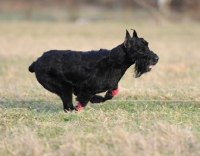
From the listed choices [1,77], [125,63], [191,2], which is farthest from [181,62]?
[191,2]

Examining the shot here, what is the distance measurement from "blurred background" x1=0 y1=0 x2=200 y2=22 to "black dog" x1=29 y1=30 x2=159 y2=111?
33.2 meters

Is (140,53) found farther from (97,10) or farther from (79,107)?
(97,10)

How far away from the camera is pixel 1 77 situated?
14.6 metres

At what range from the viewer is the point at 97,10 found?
53594 millimetres

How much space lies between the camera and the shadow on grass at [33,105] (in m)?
8.44

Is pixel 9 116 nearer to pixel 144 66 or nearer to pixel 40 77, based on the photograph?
pixel 40 77

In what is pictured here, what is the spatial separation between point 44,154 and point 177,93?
4.31 metres

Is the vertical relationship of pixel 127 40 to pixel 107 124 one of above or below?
above

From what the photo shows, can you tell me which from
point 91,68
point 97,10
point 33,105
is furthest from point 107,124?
point 97,10

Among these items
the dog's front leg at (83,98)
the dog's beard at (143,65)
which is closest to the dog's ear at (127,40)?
the dog's beard at (143,65)

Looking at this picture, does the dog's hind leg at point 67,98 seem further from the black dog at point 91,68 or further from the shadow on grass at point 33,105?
the shadow on grass at point 33,105

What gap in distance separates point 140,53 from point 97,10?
46.5m

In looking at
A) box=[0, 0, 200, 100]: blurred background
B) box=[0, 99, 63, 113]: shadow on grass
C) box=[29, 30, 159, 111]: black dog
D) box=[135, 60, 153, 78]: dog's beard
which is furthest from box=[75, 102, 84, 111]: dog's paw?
box=[0, 0, 200, 100]: blurred background

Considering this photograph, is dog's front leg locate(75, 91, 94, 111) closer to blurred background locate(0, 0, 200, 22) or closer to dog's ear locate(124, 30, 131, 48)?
dog's ear locate(124, 30, 131, 48)
